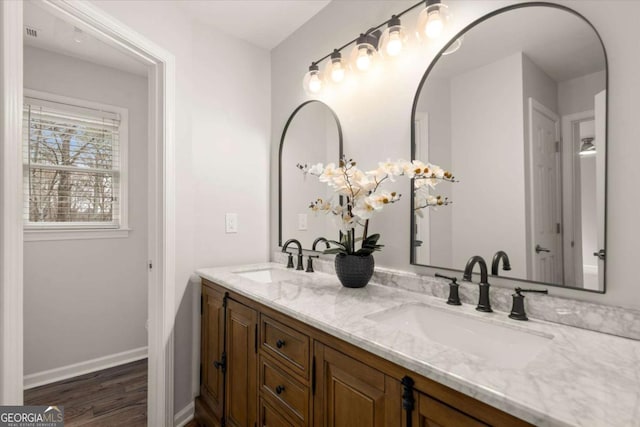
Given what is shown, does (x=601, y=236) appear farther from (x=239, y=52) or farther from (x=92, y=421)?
(x=92, y=421)

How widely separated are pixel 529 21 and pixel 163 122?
180cm

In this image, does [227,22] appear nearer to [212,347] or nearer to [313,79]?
[313,79]

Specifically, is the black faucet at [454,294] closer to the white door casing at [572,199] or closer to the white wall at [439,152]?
the white wall at [439,152]

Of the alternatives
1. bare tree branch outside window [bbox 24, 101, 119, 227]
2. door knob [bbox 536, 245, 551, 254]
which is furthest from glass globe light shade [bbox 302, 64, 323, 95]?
bare tree branch outside window [bbox 24, 101, 119, 227]

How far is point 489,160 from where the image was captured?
47.1 inches

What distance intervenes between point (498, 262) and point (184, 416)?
197 centimetres

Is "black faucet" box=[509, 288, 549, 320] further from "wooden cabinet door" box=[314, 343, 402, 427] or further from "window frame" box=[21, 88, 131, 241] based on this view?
"window frame" box=[21, 88, 131, 241]

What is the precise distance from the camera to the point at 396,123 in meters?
1.51

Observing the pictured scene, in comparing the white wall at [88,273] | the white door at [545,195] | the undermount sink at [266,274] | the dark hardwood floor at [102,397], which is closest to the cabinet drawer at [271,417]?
the undermount sink at [266,274]

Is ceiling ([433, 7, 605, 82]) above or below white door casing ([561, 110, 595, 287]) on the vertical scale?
above

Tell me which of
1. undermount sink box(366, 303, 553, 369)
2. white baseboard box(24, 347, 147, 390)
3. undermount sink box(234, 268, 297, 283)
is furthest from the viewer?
white baseboard box(24, 347, 147, 390)

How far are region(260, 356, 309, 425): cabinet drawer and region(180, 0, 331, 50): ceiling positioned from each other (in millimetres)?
1988

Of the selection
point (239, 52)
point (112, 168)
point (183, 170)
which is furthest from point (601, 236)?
point (112, 168)

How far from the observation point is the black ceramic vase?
1.40 meters
